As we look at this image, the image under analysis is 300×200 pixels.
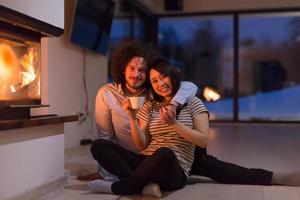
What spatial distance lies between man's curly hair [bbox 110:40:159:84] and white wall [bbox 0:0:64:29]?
421 millimetres

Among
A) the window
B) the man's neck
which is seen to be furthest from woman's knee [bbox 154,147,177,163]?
the window

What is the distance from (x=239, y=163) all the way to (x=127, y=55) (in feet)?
4.60

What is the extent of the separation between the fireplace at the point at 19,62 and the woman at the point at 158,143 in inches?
19.5

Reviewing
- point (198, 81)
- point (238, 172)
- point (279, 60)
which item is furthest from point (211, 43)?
point (238, 172)

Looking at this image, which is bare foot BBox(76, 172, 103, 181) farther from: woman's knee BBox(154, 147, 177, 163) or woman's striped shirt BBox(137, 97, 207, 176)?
Answer: woman's knee BBox(154, 147, 177, 163)

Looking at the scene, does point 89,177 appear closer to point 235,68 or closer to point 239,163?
point 239,163

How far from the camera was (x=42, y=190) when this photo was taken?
2.41 metres

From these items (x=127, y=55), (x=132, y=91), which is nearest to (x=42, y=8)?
(x=127, y=55)

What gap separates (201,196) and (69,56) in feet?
8.87

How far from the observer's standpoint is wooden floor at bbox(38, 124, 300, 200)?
2389 mm

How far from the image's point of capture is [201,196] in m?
2.38

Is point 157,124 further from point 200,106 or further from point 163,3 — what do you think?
point 163,3

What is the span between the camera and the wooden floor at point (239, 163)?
2.39 m

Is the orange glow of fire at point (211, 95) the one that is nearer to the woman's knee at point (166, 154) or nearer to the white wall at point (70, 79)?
the woman's knee at point (166, 154)
